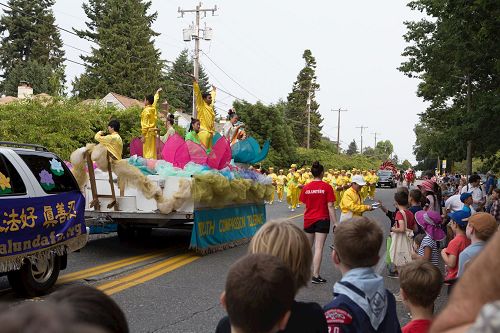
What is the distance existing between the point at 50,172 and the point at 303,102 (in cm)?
7582

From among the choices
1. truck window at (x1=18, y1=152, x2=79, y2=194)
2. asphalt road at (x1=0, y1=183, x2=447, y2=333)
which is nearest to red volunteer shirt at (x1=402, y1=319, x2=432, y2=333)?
asphalt road at (x1=0, y1=183, x2=447, y2=333)

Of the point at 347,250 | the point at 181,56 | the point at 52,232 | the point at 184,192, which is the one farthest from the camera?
the point at 181,56

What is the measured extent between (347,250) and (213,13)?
39.0m

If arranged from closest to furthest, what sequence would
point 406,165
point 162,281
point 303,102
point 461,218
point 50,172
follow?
point 461,218 → point 50,172 → point 162,281 → point 303,102 → point 406,165

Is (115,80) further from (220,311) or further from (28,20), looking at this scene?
(220,311)

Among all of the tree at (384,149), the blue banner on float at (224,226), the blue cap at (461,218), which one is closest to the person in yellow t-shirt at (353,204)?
the blue banner on float at (224,226)

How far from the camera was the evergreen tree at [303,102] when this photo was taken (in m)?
80.4

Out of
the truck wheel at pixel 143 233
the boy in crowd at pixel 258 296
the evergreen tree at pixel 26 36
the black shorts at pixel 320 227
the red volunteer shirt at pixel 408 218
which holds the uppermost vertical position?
the evergreen tree at pixel 26 36

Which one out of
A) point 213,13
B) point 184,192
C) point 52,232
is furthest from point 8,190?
point 213,13

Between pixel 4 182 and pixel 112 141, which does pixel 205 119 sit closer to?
pixel 112 141

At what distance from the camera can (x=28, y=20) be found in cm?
5659

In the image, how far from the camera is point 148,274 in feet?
27.3

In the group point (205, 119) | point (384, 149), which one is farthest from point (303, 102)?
point (384, 149)

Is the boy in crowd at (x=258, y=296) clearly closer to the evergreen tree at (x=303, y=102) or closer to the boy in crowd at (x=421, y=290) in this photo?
the boy in crowd at (x=421, y=290)
